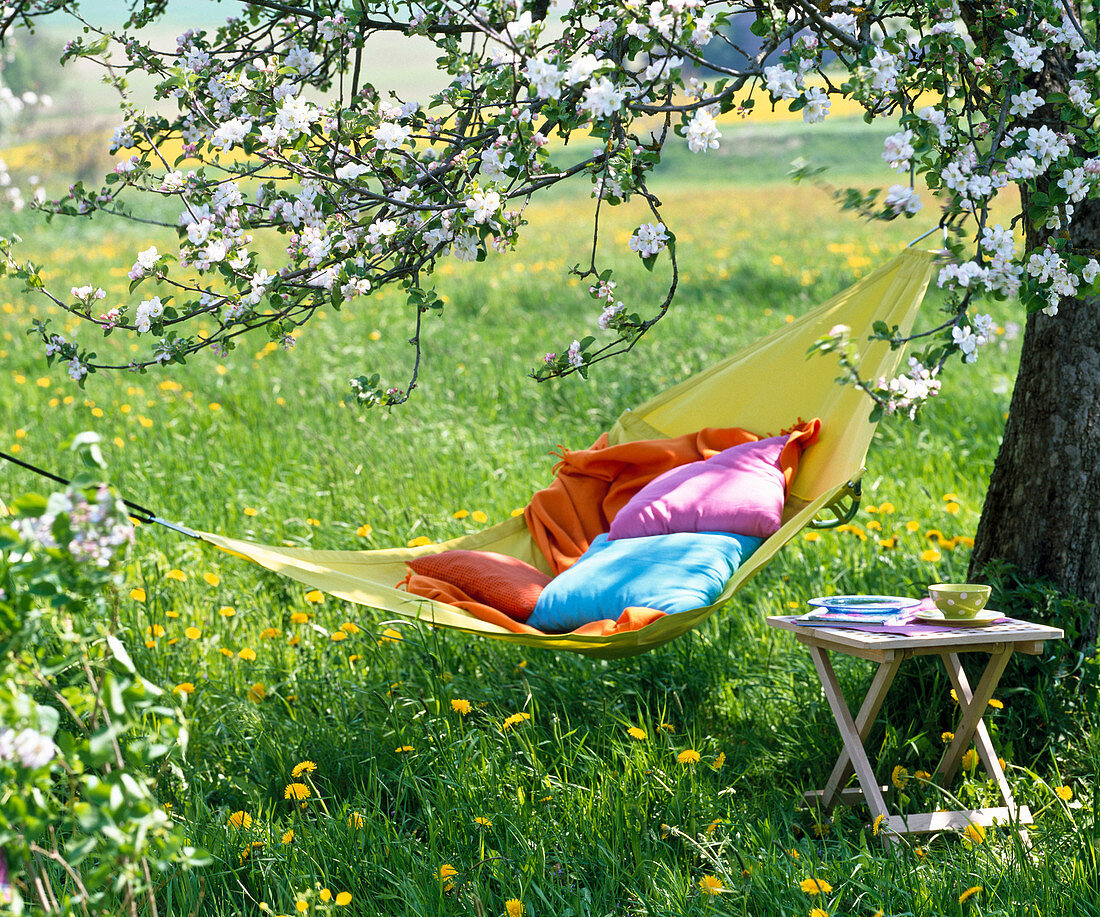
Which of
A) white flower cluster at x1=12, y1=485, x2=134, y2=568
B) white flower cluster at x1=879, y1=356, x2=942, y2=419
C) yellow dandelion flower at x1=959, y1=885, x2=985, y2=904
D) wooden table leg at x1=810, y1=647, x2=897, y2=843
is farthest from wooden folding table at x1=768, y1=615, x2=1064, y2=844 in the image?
white flower cluster at x1=12, y1=485, x2=134, y2=568

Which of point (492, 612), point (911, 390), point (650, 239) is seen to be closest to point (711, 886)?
point (911, 390)

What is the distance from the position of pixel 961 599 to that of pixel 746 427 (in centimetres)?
125

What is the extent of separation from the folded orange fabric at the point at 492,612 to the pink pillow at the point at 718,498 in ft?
1.60

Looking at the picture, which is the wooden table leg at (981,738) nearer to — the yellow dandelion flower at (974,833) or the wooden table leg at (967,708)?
the wooden table leg at (967,708)

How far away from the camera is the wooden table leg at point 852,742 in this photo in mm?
1899

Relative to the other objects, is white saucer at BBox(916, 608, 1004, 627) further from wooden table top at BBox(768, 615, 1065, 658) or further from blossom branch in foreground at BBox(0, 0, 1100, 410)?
blossom branch in foreground at BBox(0, 0, 1100, 410)

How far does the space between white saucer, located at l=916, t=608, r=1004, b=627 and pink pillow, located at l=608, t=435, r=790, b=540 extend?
73 cm

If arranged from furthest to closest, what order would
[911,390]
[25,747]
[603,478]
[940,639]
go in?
[603,478] → [940,639] → [911,390] → [25,747]

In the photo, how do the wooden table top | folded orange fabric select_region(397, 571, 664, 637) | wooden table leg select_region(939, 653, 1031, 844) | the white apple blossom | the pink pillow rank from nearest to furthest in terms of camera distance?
the white apple blossom → the wooden table top → wooden table leg select_region(939, 653, 1031, 844) → folded orange fabric select_region(397, 571, 664, 637) → the pink pillow

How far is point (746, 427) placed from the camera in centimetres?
312

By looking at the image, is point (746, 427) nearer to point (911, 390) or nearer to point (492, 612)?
point (492, 612)

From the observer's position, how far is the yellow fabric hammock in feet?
6.82

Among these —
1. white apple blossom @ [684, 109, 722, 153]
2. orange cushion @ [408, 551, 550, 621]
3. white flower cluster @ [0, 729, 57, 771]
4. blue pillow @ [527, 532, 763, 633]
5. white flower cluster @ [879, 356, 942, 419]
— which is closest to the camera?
white flower cluster @ [0, 729, 57, 771]

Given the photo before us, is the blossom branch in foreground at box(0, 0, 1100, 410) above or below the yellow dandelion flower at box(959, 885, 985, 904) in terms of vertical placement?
above
